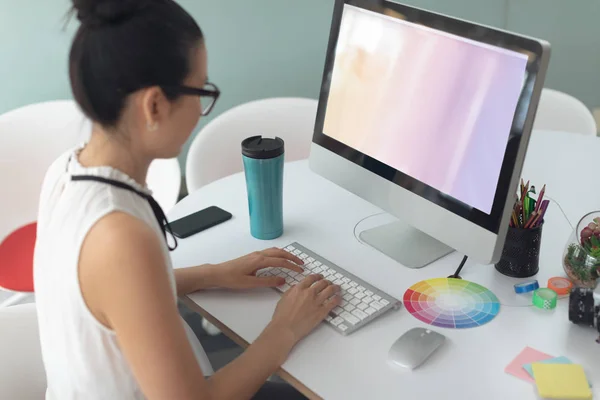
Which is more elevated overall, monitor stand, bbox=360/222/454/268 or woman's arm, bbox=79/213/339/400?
woman's arm, bbox=79/213/339/400

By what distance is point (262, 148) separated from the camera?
130cm

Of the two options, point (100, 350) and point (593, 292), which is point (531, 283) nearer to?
point (593, 292)

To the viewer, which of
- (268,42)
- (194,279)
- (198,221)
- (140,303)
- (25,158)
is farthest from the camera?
(268,42)

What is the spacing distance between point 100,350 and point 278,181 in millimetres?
555

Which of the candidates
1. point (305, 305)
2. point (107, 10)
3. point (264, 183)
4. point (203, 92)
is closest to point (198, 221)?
point (264, 183)

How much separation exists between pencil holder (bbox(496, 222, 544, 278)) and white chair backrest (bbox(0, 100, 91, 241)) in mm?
1369

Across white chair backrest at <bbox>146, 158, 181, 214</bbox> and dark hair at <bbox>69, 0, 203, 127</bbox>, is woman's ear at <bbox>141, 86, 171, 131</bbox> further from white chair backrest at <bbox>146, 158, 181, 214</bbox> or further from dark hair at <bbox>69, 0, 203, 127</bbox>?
white chair backrest at <bbox>146, 158, 181, 214</bbox>

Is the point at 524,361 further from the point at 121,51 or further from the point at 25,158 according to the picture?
the point at 25,158

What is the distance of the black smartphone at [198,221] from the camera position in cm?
141

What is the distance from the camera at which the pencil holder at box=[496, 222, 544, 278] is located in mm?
1160

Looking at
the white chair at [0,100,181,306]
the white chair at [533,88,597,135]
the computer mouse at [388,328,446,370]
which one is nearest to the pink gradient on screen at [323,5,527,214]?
the computer mouse at [388,328,446,370]

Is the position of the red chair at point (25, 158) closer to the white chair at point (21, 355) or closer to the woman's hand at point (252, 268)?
the white chair at point (21, 355)

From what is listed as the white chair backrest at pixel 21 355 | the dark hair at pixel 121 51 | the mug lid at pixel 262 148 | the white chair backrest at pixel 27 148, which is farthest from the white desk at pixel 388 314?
the white chair backrest at pixel 27 148

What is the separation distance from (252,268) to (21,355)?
1.47 ft
